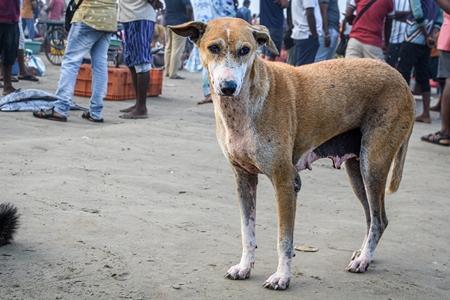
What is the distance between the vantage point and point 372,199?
4.29 m

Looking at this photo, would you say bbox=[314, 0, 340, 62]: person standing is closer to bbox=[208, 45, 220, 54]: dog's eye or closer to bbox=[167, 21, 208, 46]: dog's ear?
bbox=[167, 21, 208, 46]: dog's ear

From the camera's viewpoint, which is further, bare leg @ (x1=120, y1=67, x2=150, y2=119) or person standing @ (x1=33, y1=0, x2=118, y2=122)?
bare leg @ (x1=120, y1=67, x2=150, y2=119)

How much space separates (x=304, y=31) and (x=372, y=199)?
23.0 feet

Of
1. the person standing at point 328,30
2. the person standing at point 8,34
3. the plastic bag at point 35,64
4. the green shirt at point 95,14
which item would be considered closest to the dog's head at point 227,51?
the green shirt at point 95,14

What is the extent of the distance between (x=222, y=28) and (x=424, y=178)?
13.4ft

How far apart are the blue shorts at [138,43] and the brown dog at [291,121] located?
5.07 metres

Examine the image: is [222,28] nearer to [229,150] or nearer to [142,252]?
[229,150]

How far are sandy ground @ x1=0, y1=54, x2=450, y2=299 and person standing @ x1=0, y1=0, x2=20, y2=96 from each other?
6.47ft

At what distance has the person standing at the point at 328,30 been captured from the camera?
11484mm

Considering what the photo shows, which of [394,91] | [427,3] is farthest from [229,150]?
[427,3]

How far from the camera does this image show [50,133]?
24.8 ft

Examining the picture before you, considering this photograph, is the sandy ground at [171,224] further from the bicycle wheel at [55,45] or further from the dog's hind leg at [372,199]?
the bicycle wheel at [55,45]

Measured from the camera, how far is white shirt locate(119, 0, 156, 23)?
9.05 m

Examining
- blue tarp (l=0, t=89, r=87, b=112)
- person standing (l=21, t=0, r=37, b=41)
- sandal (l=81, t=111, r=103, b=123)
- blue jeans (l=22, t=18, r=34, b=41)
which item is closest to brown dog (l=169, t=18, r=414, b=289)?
sandal (l=81, t=111, r=103, b=123)
